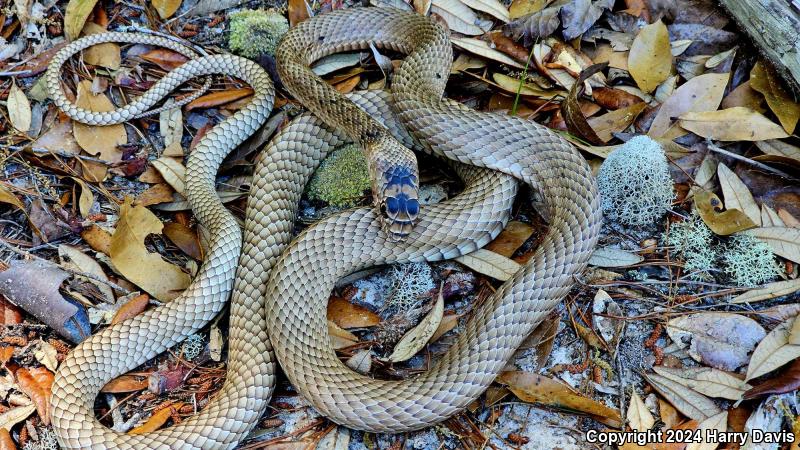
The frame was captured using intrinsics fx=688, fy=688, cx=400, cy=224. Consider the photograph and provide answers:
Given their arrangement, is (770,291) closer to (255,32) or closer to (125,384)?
(125,384)

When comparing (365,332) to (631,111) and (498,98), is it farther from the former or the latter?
Result: (631,111)

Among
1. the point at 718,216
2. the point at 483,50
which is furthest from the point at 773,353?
the point at 483,50

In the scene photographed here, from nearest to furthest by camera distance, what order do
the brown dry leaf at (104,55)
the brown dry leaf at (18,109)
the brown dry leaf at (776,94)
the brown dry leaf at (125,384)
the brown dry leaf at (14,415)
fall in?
1. the brown dry leaf at (14,415)
2. the brown dry leaf at (125,384)
3. the brown dry leaf at (776,94)
4. the brown dry leaf at (18,109)
5. the brown dry leaf at (104,55)

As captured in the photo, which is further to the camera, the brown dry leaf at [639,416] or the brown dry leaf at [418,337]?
the brown dry leaf at [418,337]

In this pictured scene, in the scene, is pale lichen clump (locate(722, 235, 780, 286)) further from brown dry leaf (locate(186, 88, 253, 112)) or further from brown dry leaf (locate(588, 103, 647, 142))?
brown dry leaf (locate(186, 88, 253, 112))

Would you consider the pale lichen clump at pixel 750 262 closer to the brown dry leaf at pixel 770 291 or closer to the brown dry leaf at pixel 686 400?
the brown dry leaf at pixel 770 291

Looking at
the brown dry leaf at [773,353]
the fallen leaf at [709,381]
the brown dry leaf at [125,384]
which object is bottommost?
the brown dry leaf at [125,384]

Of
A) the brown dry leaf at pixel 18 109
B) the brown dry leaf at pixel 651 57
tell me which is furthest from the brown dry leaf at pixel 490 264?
the brown dry leaf at pixel 18 109
